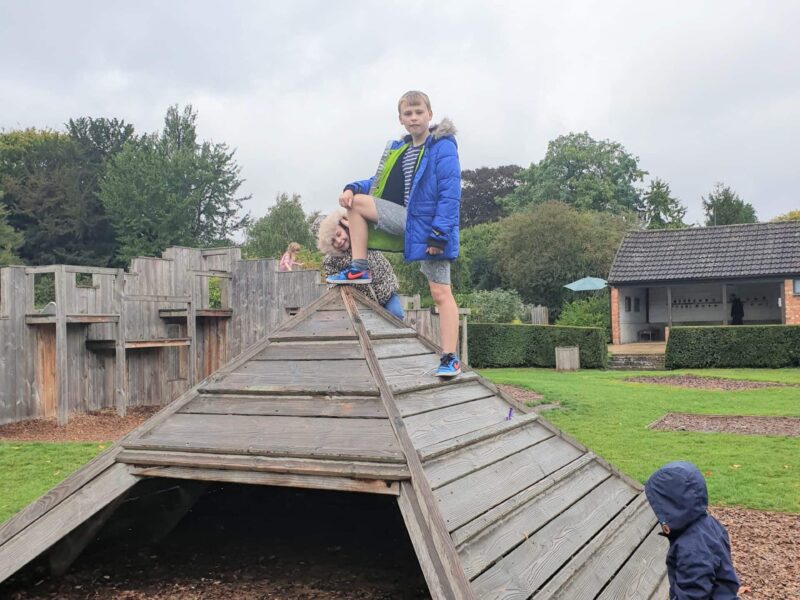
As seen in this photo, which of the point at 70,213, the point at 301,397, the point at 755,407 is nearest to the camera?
the point at 301,397

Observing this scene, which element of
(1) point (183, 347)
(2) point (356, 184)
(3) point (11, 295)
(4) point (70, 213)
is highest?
(4) point (70, 213)

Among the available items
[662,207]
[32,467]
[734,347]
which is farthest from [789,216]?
[32,467]

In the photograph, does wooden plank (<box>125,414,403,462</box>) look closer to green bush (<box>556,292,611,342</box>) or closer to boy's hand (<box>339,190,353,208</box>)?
boy's hand (<box>339,190,353,208</box>)

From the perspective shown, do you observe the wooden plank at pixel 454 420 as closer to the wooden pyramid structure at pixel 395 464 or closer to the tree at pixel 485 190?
the wooden pyramid structure at pixel 395 464

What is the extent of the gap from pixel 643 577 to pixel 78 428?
10182mm

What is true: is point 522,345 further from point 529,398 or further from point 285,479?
point 285,479

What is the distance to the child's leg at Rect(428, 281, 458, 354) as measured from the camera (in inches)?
198

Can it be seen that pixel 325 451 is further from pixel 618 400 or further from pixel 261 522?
pixel 618 400

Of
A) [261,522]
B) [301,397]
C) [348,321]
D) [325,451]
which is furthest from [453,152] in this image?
[261,522]

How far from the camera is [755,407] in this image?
13.7 metres

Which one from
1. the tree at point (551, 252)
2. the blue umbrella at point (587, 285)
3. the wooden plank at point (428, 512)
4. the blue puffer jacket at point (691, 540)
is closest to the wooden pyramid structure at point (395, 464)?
the wooden plank at point (428, 512)

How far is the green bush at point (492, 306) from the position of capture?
29.9 m

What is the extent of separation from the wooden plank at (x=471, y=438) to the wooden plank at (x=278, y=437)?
238 millimetres

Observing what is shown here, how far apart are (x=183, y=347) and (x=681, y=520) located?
1337 cm
